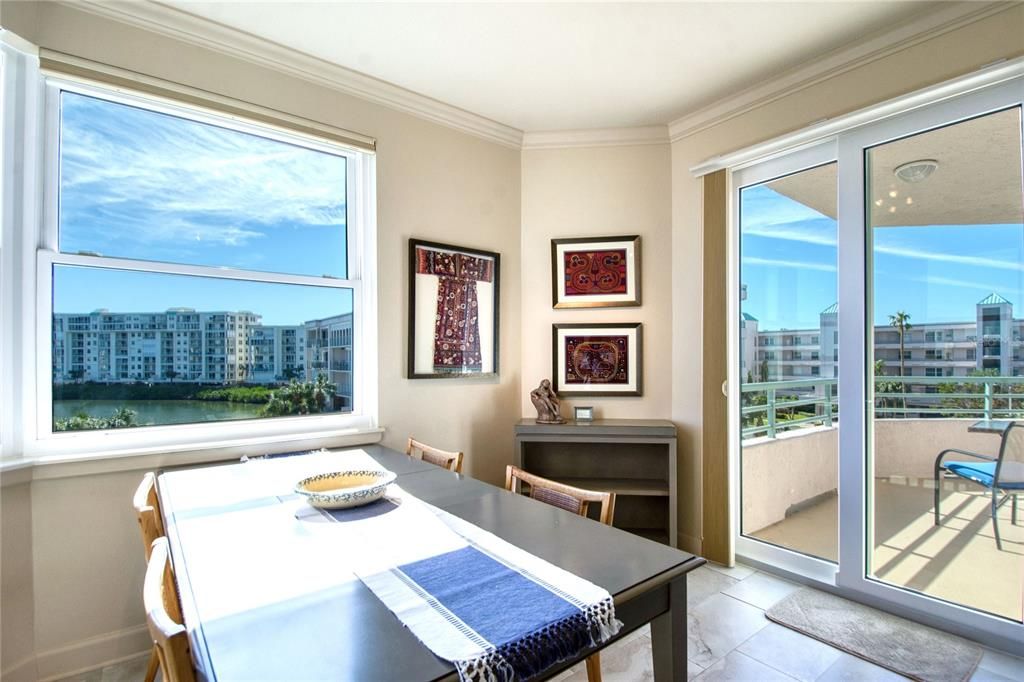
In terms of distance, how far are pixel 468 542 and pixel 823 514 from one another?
2.21m

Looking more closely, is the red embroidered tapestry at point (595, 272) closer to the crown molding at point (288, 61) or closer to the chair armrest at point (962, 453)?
the crown molding at point (288, 61)

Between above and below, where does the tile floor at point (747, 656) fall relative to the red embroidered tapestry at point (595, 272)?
below

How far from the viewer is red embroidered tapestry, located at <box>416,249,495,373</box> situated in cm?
300

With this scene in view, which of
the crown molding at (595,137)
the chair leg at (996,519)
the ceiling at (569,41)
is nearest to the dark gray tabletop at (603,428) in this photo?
the chair leg at (996,519)

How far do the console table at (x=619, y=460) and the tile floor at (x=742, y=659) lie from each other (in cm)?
63

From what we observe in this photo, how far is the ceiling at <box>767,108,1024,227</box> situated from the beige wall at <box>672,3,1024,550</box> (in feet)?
0.78

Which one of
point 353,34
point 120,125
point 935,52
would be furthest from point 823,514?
point 120,125

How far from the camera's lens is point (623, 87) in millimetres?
2791

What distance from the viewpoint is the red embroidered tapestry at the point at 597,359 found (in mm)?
3271

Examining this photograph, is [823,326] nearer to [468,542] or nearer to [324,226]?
[468,542]

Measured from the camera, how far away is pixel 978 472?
7.02 feet

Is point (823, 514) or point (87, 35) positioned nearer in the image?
point (87, 35)

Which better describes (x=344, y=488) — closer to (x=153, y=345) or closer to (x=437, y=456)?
(x=437, y=456)

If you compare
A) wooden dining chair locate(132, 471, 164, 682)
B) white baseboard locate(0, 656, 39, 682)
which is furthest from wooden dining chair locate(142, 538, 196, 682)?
white baseboard locate(0, 656, 39, 682)
